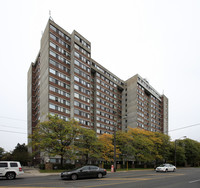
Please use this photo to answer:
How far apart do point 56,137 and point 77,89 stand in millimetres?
27818

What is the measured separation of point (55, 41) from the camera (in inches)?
2372

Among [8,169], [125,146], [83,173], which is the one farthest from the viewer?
[125,146]

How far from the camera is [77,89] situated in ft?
207

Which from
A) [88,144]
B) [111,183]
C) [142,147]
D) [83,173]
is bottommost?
[142,147]

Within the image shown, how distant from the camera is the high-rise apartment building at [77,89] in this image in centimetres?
5834

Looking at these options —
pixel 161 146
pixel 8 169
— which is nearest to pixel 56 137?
pixel 8 169

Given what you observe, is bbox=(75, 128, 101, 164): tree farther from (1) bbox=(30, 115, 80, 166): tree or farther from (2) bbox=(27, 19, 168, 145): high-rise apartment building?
(2) bbox=(27, 19, 168, 145): high-rise apartment building

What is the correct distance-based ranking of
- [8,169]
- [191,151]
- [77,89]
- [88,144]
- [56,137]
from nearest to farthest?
[8,169] < [56,137] < [88,144] < [77,89] < [191,151]

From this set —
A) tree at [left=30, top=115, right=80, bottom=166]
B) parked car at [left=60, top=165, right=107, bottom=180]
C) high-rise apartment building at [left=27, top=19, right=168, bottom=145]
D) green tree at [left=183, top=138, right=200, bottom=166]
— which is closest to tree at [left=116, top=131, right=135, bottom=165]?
high-rise apartment building at [left=27, top=19, right=168, bottom=145]

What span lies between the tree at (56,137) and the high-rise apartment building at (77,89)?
35.0 ft

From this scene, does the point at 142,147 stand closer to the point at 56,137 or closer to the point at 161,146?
the point at 161,146

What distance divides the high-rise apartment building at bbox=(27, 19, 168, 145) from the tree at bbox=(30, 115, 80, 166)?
419 inches

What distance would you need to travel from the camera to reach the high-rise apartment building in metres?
58.3

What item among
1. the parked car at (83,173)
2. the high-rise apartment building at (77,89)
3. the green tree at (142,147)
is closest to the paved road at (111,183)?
the parked car at (83,173)
